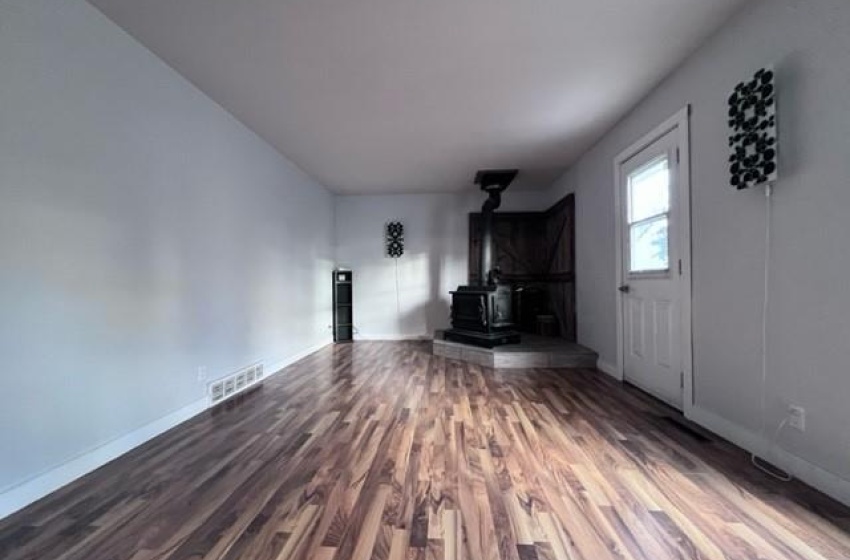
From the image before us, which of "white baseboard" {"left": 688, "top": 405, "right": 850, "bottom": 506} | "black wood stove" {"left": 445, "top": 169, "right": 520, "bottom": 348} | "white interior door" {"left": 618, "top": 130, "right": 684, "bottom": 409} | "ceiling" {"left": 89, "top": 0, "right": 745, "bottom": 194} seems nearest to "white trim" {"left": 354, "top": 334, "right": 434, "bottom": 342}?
"black wood stove" {"left": 445, "top": 169, "right": 520, "bottom": 348}

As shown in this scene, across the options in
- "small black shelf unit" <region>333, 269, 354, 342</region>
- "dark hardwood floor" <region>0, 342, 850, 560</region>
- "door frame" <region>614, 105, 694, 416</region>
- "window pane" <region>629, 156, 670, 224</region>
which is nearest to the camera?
"dark hardwood floor" <region>0, 342, 850, 560</region>

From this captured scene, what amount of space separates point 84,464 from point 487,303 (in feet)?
12.2

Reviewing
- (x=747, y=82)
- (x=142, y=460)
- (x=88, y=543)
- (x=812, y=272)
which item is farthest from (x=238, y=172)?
(x=812, y=272)

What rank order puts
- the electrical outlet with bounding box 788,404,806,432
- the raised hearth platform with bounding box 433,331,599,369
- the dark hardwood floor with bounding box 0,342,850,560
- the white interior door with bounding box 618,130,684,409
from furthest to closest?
the raised hearth platform with bounding box 433,331,599,369
the white interior door with bounding box 618,130,684,409
the electrical outlet with bounding box 788,404,806,432
the dark hardwood floor with bounding box 0,342,850,560

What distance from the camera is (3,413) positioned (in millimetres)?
1546

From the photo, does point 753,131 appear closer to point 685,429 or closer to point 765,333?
point 765,333

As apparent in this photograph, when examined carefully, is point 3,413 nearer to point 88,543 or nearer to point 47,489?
point 47,489

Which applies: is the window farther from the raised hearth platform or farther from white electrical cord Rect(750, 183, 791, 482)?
the raised hearth platform

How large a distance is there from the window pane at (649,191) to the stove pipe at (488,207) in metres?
1.95

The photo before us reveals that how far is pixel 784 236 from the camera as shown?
184 centimetres

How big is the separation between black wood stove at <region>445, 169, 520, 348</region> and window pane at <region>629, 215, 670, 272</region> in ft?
5.36

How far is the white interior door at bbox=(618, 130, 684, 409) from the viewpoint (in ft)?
9.00

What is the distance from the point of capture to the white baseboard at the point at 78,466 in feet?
5.15

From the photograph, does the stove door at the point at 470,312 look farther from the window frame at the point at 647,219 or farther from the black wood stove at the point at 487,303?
the window frame at the point at 647,219
